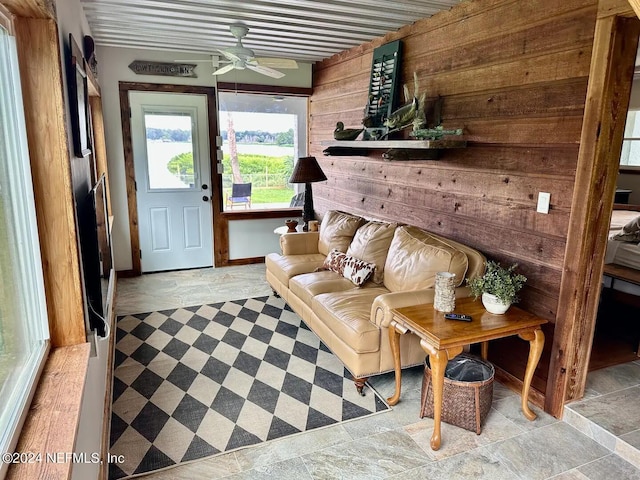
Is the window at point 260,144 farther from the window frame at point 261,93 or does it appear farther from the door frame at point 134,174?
the door frame at point 134,174

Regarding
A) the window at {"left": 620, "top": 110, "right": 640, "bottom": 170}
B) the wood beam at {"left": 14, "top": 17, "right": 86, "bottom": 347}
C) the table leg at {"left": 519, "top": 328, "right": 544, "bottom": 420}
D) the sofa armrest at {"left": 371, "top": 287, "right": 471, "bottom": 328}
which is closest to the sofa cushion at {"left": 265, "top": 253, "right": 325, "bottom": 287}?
the sofa armrest at {"left": 371, "top": 287, "right": 471, "bottom": 328}

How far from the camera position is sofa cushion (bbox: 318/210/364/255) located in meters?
3.86

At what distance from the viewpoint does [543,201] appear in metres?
2.37

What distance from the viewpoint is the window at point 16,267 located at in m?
1.27

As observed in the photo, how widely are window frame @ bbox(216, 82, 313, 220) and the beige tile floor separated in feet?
10.7

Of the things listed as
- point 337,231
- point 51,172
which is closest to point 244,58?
point 337,231

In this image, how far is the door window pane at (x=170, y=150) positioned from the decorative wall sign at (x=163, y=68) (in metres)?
0.42

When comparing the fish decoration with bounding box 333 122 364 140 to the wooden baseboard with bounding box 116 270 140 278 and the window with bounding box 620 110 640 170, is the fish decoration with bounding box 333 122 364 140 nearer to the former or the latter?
the wooden baseboard with bounding box 116 270 140 278

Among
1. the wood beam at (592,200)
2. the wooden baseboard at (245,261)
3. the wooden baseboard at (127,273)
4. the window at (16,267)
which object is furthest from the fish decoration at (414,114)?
the wooden baseboard at (127,273)

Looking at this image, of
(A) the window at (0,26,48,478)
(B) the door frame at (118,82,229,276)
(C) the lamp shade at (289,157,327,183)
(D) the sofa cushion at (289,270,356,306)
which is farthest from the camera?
(B) the door frame at (118,82,229,276)

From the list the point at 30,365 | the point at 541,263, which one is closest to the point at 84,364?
the point at 30,365

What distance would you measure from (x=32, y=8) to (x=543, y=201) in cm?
242

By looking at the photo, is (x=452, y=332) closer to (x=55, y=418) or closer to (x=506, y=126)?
(x=506, y=126)

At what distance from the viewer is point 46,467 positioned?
3.55 feet
